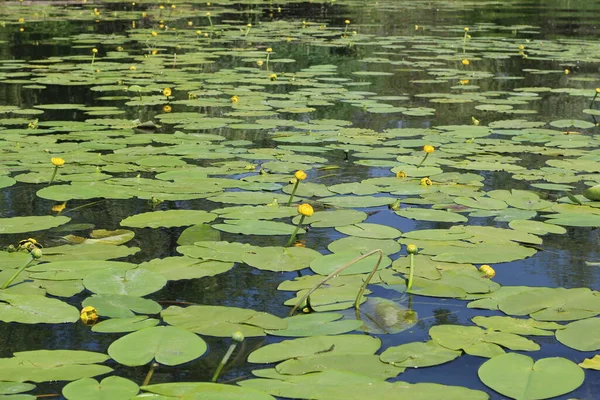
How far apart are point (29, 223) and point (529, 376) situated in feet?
5.63

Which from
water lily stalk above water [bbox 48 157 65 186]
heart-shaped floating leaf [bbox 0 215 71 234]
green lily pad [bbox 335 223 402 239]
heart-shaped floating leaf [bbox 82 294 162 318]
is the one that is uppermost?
water lily stalk above water [bbox 48 157 65 186]

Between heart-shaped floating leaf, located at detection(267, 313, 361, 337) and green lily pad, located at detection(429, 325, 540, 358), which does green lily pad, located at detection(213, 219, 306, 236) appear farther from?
green lily pad, located at detection(429, 325, 540, 358)

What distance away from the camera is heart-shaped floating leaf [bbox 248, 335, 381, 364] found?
5.76 ft

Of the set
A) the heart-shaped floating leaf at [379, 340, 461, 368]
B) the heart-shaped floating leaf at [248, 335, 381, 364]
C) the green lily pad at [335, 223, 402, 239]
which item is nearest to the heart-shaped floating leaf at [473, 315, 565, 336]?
the heart-shaped floating leaf at [379, 340, 461, 368]

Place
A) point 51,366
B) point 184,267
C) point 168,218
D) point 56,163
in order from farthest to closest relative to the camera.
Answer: point 56,163
point 168,218
point 184,267
point 51,366

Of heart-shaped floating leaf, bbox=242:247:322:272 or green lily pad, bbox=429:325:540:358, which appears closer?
green lily pad, bbox=429:325:540:358

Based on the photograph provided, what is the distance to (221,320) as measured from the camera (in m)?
1.96

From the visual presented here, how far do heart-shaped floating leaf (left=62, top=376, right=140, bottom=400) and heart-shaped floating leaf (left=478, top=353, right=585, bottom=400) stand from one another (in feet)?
2.30

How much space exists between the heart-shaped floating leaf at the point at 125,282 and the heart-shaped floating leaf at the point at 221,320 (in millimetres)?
144

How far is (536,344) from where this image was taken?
1839 mm

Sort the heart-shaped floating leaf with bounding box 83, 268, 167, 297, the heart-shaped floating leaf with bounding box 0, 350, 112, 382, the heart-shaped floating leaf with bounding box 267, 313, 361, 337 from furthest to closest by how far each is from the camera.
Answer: the heart-shaped floating leaf with bounding box 83, 268, 167, 297, the heart-shaped floating leaf with bounding box 267, 313, 361, 337, the heart-shaped floating leaf with bounding box 0, 350, 112, 382

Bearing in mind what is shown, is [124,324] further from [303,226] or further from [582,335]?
[582,335]

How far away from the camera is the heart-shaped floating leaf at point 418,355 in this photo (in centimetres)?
175

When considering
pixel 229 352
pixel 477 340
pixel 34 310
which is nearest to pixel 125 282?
pixel 34 310
